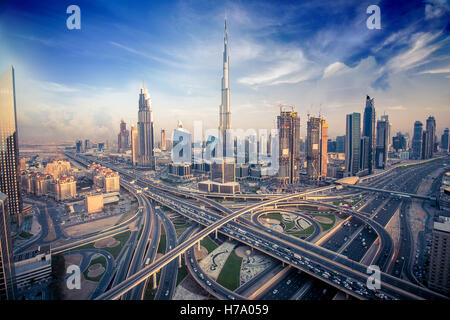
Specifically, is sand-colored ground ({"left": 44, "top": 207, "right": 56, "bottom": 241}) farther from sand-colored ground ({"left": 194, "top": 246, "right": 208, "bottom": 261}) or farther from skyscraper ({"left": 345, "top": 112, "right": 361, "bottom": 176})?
skyscraper ({"left": 345, "top": 112, "right": 361, "bottom": 176})

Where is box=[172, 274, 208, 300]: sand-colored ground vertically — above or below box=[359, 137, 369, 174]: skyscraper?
below

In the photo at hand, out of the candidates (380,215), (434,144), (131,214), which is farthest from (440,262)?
(434,144)

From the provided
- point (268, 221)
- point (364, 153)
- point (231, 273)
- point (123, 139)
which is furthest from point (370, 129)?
point (123, 139)

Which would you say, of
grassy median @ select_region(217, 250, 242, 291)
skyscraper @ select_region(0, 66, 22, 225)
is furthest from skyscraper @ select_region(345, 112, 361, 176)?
skyscraper @ select_region(0, 66, 22, 225)

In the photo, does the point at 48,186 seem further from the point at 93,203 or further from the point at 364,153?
the point at 364,153

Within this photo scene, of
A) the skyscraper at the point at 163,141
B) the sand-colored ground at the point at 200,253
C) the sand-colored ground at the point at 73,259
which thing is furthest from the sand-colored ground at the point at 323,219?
the skyscraper at the point at 163,141
